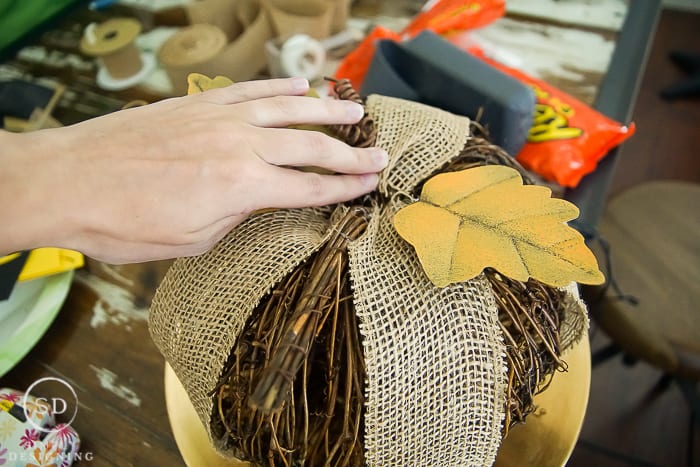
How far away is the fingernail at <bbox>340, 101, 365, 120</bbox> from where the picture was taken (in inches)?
15.9

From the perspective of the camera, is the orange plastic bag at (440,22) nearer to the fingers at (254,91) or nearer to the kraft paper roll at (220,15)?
the kraft paper roll at (220,15)

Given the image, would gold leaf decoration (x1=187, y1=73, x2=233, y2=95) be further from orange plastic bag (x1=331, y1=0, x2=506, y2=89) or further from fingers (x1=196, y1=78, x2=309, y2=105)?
orange plastic bag (x1=331, y1=0, x2=506, y2=89)

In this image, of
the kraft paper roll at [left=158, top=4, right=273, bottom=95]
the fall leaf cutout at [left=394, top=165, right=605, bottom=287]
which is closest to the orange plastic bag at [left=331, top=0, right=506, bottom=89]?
the kraft paper roll at [left=158, top=4, right=273, bottom=95]

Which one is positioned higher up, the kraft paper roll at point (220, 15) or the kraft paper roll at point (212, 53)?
the kraft paper roll at point (220, 15)

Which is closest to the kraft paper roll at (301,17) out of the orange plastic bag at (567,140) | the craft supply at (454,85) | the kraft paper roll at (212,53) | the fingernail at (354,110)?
the kraft paper roll at (212,53)

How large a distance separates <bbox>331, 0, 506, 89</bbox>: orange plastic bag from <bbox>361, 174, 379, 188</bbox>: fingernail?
0.40m

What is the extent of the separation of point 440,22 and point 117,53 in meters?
0.49

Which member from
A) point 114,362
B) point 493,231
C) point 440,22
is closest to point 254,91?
point 493,231

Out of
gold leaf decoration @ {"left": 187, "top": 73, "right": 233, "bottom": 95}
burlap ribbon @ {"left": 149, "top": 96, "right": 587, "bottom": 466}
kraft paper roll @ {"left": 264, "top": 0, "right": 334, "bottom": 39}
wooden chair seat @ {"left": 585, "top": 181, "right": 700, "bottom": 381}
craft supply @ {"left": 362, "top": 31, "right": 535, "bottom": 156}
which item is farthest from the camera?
kraft paper roll @ {"left": 264, "top": 0, "right": 334, "bottom": 39}

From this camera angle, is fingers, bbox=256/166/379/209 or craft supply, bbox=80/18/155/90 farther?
craft supply, bbox=80/18/155/90

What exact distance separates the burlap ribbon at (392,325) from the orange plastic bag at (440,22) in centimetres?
40

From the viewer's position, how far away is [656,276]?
78 centimetres

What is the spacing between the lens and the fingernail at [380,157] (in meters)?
0.40

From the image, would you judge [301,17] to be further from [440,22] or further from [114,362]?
[114,362]
